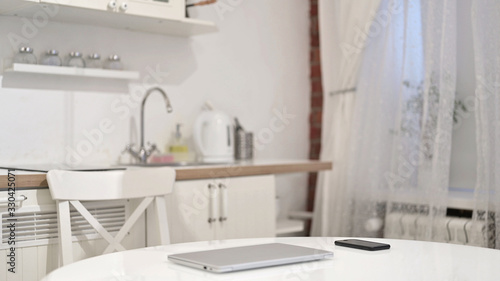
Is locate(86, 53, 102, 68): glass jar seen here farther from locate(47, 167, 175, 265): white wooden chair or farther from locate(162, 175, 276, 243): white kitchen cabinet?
locate(47, 167, 175, 265): white wooden chair

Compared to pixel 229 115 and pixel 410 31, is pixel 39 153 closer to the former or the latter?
pixel 229 115

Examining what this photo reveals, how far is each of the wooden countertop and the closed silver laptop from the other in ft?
3.51

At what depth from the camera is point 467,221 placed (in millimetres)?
2910

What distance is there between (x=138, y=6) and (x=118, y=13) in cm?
10

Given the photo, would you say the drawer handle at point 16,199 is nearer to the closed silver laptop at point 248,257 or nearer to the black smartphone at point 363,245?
the closed silver laptop at point 248,257

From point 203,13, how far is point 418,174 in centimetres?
140

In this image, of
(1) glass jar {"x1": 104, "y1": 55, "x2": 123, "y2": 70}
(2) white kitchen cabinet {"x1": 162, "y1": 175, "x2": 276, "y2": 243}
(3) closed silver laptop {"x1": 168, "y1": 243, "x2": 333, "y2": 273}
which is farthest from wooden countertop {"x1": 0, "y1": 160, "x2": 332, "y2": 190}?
(3) closed silver laptop {"x1": 168, "y1": 243, "x2": 333, "y2": 273}

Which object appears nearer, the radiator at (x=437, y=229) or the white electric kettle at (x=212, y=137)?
the radiator at (x=437, y=229)

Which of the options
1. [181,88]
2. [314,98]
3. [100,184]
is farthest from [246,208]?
[314,98]

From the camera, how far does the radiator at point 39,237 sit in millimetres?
2154

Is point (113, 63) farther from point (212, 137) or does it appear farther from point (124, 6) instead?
point (212, 137)

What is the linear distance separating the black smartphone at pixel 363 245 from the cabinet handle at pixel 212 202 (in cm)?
128

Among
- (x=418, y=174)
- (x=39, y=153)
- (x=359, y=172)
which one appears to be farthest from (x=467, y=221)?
(x=39, y=153)

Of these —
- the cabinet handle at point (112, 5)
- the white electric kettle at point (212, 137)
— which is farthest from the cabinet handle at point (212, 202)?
the cabinet handle at point (112, 5)
